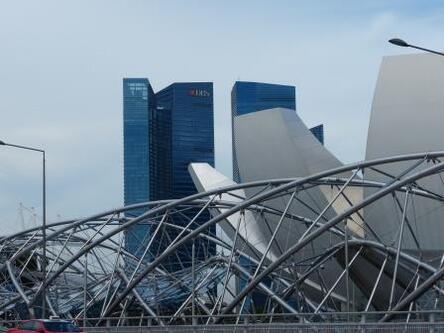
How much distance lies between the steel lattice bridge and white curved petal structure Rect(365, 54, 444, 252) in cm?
16

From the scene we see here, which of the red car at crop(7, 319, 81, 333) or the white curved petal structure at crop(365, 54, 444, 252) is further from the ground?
the white curved petal structure at crop(365, 54, 444, 252)

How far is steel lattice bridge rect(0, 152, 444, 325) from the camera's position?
133ft

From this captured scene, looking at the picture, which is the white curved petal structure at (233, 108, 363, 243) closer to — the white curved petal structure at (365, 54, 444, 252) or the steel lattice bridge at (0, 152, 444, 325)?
the steel lattice bridge at (0, 152, 444, 325)

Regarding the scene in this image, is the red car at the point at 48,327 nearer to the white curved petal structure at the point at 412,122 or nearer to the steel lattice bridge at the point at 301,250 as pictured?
the steel lattice bridge at the point at 301,250

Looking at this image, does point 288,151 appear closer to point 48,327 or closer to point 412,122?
point 412,122

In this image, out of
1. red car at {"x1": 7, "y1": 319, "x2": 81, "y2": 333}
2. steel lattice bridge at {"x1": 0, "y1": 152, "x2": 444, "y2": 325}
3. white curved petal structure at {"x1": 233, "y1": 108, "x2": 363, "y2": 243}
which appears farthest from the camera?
white curved petal structure at {"x1": 233, "y1": 108, "x2": 363, "y2": 243}

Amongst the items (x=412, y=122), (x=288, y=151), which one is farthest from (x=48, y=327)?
(x=288, y=151)

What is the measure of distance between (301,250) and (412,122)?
1260 cm

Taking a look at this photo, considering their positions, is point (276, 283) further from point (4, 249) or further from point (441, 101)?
point (4, 249)

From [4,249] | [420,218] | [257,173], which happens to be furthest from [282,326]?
[4,249]

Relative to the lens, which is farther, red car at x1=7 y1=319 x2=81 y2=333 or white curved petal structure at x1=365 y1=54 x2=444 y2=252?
white curved petal structure at x1=365 y1=54 x2=444 y2=252

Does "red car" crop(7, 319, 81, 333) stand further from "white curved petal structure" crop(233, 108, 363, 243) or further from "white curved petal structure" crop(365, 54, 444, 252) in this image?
"white curved petal structure" crop(233, 108, 363, 243)

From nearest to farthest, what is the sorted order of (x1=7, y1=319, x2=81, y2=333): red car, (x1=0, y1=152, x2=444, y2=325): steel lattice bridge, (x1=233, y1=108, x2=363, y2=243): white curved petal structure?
(x1=7, y1=319, x2=81, y2=333): red car → (x1=0, y1=152, x2=444, y2=325): steel lattice bridge → (x1=233, y1=108, x2=363, y2=243): white curved petal structure

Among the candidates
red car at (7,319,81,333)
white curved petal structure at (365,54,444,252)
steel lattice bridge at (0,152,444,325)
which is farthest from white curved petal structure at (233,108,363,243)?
red car at (7,319,81,333)
